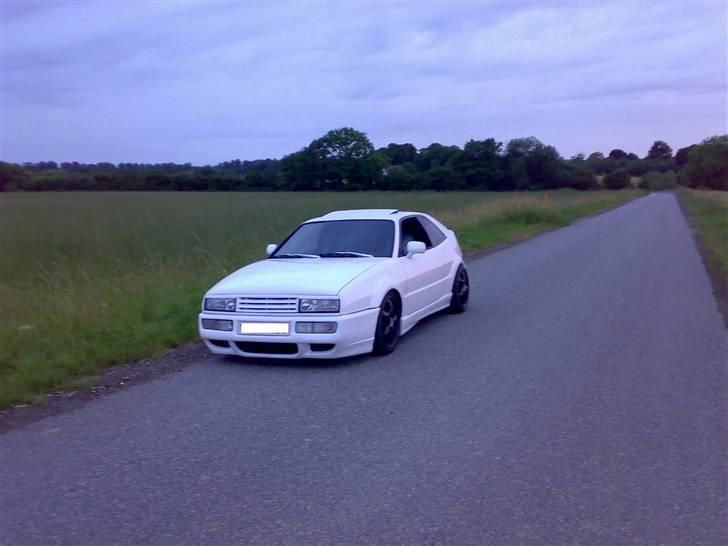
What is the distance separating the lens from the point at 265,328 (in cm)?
738

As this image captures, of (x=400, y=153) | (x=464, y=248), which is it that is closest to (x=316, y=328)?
(x=464, y=248)

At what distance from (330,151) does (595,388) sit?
60186mm

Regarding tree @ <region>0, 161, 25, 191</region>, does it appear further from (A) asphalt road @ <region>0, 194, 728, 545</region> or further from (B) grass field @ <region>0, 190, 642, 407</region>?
(A) asphalt road @ <region>0, 194, 728, 545</region>

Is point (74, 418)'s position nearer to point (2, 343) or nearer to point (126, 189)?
point (2, 343)

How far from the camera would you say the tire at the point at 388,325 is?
25.7ft

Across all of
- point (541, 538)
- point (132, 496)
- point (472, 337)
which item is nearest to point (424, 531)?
point (541, 538)

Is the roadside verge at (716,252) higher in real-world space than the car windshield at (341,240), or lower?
lower

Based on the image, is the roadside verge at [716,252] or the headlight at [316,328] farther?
the roadside verge at [716,252]

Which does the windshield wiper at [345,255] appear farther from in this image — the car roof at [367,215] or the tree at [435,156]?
the tree at [435,156]

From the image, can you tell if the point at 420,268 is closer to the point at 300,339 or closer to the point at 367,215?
the point at 367,215

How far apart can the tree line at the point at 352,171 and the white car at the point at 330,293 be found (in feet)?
146

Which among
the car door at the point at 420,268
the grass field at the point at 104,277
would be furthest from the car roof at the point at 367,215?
the grass field at the point at 104,277

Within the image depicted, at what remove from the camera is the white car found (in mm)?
7332

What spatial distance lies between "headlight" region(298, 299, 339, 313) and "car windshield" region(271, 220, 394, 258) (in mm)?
1412
